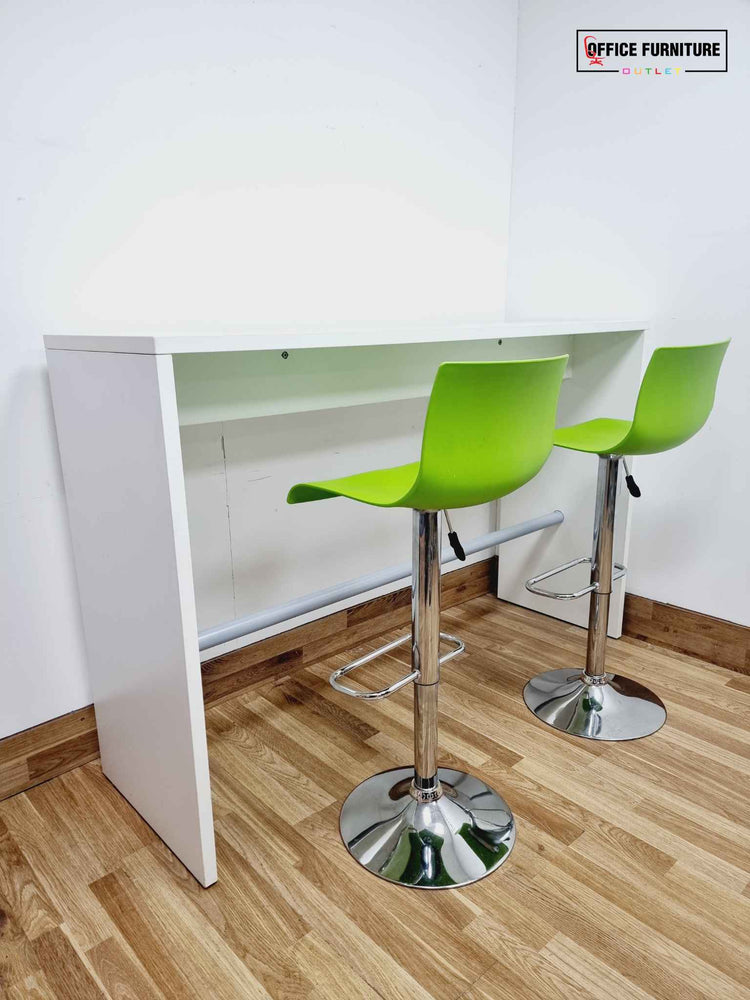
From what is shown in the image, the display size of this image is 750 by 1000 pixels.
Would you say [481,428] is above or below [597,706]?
above

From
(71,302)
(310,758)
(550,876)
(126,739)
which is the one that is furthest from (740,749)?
(71,302)

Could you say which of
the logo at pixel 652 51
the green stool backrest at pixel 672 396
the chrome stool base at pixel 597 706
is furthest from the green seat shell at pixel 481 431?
the logo at pixel 652 51

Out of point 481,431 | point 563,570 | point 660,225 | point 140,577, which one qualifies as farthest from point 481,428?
point 660,225

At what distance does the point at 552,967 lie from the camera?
1.19 metres

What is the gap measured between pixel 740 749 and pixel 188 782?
4.26 feet

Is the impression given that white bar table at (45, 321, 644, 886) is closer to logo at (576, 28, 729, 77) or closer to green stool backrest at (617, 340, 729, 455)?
green stool backrest at (617, 340, 729, 455)

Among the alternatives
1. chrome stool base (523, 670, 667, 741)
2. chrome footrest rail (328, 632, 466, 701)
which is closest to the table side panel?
chrome footrest rail (328, 632, 466, 701)

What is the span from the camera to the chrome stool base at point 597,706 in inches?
72.4

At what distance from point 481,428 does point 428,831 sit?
82cm

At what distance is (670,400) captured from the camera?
165 cm

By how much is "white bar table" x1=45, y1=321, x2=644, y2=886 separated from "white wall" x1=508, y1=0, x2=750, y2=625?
0.47m

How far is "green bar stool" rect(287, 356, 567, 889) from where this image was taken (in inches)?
46.2

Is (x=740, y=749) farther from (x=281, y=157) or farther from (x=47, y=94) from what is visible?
(x=47, y=94)

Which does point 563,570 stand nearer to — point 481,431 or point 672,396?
point 672,396
